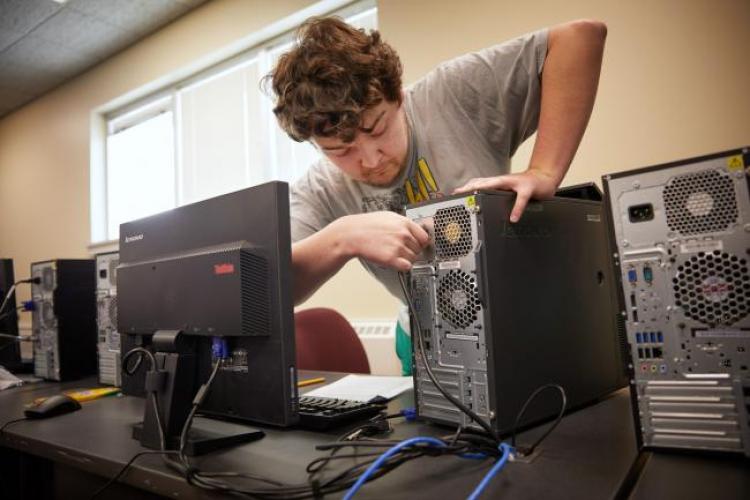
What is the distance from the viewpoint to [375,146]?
108 cm

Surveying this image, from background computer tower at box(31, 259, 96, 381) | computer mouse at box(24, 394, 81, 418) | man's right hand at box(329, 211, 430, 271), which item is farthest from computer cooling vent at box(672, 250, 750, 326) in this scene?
background computer tower at box(31, 259, 96, 381)

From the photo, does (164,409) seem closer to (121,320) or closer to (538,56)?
(121,320)

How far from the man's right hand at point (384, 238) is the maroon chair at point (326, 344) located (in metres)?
0.83

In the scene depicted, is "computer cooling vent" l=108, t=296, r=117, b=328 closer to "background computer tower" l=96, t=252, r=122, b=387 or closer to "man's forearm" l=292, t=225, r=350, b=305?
"background computer tower" l=96, t=252, r=122, b=387

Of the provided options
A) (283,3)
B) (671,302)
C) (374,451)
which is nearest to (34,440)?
(374,451)

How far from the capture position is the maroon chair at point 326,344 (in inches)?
65.3

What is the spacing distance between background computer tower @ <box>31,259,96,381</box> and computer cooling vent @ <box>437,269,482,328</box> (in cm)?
129

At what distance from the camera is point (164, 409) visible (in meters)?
0.71

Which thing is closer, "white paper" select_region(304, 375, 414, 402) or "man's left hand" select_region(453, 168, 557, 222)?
"man's left hand" select_region(453, 168, 557, 222)

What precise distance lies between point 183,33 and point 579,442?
351cm

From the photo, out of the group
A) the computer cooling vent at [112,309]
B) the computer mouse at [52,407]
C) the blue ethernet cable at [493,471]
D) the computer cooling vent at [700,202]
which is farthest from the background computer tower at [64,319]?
the computer cooling vent at [700,202]

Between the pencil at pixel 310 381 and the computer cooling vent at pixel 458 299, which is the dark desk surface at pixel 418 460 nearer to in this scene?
the computer cooling vent at pixel 458 299

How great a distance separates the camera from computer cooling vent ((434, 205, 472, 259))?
66 cm

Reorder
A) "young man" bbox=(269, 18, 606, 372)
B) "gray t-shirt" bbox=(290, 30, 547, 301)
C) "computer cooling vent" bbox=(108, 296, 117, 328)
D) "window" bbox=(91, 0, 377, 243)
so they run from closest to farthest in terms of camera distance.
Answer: "young man" bbox=(269, 18, 606, 372) → "gray t-shirt" bbox=(290, 30, 547, 301) → "computer cooling vent" bbox=(108, 296, 117, 328) → "window" bbox=(91, 0, 377, 243)
